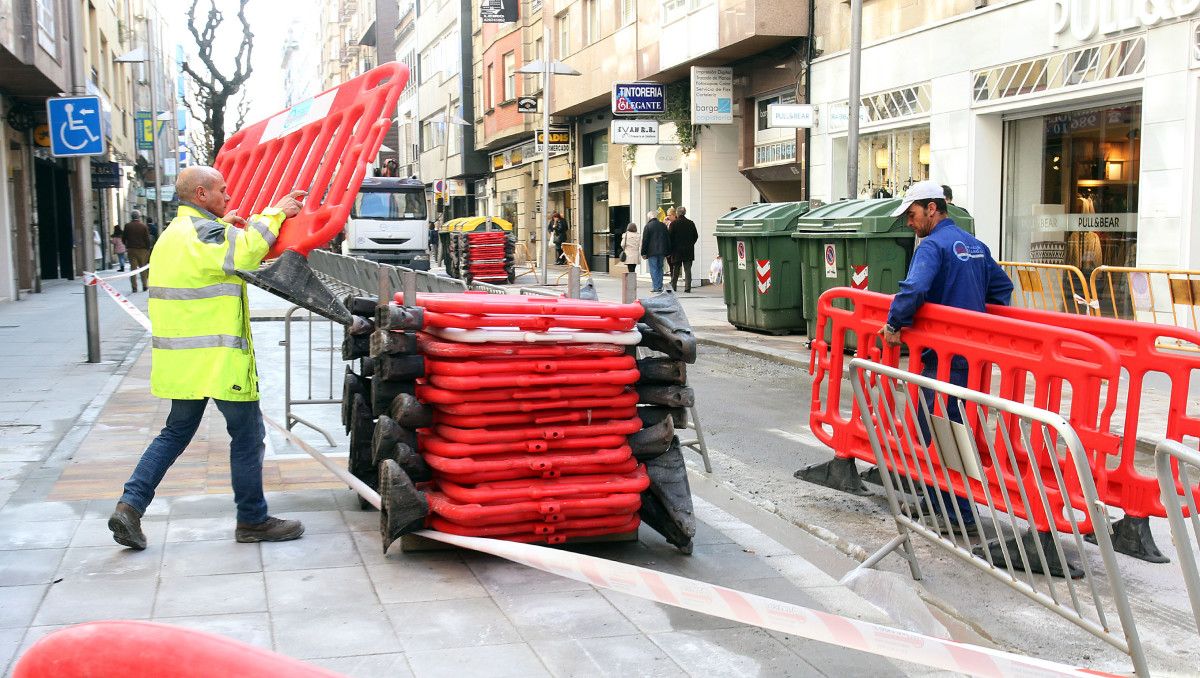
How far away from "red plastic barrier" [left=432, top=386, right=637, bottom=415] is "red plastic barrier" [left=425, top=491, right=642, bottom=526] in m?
0.35

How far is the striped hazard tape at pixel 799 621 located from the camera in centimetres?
290

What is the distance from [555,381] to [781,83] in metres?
20.5

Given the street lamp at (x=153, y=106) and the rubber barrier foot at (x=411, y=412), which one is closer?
the rubber barrier foot at (x=411, y=412)

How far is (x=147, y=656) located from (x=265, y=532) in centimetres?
414

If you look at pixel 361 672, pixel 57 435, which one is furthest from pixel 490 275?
pixel 361 672

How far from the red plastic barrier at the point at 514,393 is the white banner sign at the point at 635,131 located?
2252 centimetres

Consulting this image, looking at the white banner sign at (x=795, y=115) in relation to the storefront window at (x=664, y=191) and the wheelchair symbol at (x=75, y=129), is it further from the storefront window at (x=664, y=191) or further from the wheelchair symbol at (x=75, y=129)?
the wheelchair symbol at (x=75, y=129)

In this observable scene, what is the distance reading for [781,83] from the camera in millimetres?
24109

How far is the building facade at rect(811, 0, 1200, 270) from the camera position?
13672 millimetres

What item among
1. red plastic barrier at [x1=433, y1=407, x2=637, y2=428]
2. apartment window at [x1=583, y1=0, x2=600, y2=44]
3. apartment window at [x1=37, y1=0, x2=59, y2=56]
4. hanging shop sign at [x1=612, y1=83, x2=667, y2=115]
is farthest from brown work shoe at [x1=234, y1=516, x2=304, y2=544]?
apartment window at [x1=583, y1=0, x2=600, y2=44]

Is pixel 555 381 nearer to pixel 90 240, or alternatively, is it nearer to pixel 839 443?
pixel 839 443

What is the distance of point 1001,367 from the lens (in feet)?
17.9

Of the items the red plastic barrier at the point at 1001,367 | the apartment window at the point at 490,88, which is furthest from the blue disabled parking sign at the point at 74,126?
the apartment window at the point at 490,88

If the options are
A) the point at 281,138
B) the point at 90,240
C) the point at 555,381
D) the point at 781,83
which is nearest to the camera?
the point at 555,381
